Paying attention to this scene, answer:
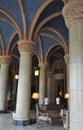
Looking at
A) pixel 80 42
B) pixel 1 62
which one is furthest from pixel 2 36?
pixel 80 42

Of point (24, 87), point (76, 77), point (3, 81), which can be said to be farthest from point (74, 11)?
point (3, 81)

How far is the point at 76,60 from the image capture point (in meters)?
4.41

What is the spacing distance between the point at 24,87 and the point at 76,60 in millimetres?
4651

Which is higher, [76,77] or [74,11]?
[74,11]

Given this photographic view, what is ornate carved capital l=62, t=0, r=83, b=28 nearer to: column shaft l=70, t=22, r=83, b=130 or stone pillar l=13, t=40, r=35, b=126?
column shaft l=70, t=22, r=83, b=130

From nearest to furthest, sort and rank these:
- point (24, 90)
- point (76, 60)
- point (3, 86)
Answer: point (76, 60), point (24, 90), point (3, 86)

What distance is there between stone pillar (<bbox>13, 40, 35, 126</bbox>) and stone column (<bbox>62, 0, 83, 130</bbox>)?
169 inches

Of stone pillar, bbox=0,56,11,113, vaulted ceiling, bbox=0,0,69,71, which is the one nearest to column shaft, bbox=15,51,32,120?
vaulted ceiling, bbox=0,0,69,71

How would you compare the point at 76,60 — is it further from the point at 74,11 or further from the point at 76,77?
the point at 74,11

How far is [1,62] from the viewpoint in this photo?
12859 mm

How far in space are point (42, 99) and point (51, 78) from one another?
222 inches

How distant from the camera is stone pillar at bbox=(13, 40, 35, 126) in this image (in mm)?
8273

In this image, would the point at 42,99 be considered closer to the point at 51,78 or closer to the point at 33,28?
the point at 51,78

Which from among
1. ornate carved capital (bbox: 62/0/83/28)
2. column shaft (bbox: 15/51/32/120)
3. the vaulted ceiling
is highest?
the vaulted ceiling
